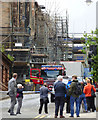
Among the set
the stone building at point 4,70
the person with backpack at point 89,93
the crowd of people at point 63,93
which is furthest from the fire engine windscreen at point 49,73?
the person with backpack at point 89,93

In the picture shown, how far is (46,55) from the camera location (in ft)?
265

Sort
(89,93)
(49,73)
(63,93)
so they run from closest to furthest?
(63,93) < (89,93) < (49,73)

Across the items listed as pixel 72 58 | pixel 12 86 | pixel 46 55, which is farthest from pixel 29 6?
pixel 12 86

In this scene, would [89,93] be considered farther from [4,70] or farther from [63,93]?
[4,70]

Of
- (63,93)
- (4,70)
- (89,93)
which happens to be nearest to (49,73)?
(4,70)

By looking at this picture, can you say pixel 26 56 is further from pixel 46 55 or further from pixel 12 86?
pixel 12 86

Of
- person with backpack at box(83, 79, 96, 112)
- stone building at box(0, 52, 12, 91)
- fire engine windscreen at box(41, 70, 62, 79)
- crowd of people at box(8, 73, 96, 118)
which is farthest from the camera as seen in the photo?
stone building at box(0, 52, 12, 91)

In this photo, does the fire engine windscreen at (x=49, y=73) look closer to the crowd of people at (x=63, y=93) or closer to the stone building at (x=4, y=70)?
the stone building at (x=4, y=70)

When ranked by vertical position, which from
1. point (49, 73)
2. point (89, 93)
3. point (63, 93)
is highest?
point (63, 93)

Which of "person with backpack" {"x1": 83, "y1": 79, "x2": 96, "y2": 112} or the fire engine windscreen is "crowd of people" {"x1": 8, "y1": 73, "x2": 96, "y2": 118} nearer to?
"person with backpack" {"x1": 83, "y1": 79, "x2": 96, "y2": 112}

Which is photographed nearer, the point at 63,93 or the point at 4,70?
the point at 63,93

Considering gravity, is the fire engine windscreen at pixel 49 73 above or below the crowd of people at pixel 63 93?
below

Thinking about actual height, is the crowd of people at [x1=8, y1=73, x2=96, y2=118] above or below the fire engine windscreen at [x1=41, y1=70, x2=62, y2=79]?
above

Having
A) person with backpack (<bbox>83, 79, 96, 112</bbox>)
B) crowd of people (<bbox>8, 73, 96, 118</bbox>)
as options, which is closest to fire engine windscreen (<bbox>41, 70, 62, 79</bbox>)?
crowd of people (<bbox>8, 73, 96, 118</bbox>)
